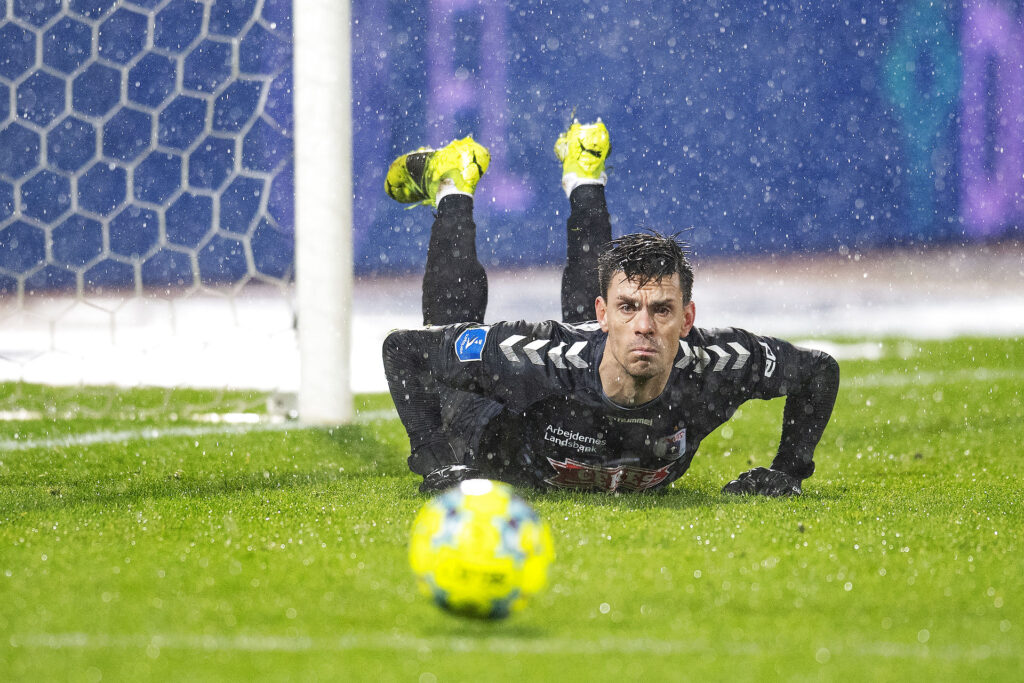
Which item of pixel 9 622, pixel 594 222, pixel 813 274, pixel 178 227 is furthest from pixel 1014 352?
pixel 9 622

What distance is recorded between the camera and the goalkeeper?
4.13 metres

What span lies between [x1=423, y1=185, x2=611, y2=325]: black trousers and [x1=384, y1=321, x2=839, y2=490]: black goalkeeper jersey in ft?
1.95

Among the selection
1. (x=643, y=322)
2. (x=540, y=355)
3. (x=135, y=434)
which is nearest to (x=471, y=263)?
(x=540, y=355)

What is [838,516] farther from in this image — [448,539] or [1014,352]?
[1014,352]

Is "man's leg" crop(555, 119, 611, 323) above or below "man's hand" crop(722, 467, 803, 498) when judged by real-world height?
above

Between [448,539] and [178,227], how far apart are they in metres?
4.99

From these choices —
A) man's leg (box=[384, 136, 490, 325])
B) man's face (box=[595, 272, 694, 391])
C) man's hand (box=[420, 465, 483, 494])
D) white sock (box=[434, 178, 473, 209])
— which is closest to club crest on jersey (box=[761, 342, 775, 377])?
man's face (box=[595, 272, 694, 391])

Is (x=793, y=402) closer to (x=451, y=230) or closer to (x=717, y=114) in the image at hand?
(x=451, y=230)

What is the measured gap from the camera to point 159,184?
22.6 ft

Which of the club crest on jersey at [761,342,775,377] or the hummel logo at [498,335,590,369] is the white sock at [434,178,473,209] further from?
the club crest on jersey at [761,342,775,377]

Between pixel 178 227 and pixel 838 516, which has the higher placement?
pixel 178 227

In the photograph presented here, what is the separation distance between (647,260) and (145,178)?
4.42 metres

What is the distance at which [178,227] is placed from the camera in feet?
22.7

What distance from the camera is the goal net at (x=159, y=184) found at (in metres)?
6.37
